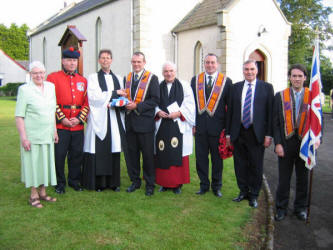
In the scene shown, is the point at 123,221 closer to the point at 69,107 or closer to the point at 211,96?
the point at 69,107

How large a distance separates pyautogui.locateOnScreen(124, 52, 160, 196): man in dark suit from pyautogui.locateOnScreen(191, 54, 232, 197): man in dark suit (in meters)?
0.75

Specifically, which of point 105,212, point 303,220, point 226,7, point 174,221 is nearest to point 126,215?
point 105,212

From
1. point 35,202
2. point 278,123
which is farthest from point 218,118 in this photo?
point 35,202

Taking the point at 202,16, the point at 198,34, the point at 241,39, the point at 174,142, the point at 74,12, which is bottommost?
the point at 174,142

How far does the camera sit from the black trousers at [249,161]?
5148mm

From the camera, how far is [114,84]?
5.75 meters

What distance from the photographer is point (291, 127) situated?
4668 millimetres

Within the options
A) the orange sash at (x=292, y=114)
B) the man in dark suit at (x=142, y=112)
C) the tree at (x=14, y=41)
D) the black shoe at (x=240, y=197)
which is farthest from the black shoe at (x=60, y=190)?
the tree at (x=14, y=41)

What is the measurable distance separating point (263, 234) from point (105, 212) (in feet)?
7.41

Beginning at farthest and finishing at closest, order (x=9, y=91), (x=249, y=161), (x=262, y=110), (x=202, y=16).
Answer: (x=9, y=91) < (x=202, y=16) < (x=249, y=161) < (x=262, y=110)

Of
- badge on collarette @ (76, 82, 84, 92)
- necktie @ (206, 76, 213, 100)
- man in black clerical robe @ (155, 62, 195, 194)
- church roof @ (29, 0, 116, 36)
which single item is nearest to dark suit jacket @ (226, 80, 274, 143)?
necktie @ (206, 76, 213, 100)

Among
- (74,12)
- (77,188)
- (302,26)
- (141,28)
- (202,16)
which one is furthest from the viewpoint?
(302,26)

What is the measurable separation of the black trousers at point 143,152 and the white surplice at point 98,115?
0.74ft

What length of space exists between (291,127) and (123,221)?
269 cm
